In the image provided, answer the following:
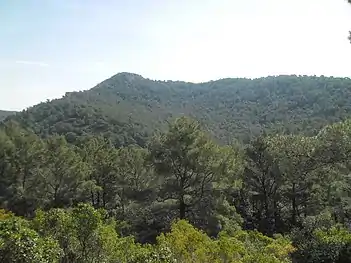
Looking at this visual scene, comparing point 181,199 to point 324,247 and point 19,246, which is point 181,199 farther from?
point 19,246

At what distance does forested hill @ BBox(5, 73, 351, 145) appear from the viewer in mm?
80250

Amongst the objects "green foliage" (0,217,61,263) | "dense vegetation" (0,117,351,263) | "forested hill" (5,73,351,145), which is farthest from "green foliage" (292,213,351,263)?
"forested hill" (5,73,351,145)

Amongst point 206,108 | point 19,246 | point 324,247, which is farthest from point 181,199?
point 206,108

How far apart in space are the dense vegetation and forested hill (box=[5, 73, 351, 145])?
1902 centimetres

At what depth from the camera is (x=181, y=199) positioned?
24.9 metres

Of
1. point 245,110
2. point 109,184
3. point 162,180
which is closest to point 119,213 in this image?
point 162,180

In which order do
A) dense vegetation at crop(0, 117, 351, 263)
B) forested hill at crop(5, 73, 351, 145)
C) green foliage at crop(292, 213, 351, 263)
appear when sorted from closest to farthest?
dense vegetation at crop(0, 117, 351, 263), green foliage at crop(292, 213, 351, 263), forested hill at crop(5, 73, 351, 145)

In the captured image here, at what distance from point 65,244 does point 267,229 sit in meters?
22.8

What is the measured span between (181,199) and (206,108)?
105 metres

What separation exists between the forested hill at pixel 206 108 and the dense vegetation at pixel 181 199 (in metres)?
19.0

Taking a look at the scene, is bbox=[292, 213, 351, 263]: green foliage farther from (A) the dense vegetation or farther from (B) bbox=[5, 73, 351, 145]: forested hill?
(B) bbox=[5, 73, 351, 145]: forested hill

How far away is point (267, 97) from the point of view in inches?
4774

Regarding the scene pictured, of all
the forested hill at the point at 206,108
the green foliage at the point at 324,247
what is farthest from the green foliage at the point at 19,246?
the forested hill at the point at 206,108

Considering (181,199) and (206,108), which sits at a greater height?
(206,108)
